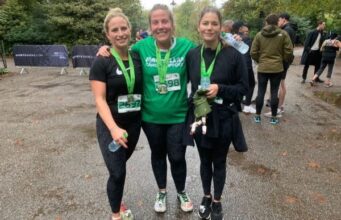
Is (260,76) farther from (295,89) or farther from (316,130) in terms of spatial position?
(295,89)

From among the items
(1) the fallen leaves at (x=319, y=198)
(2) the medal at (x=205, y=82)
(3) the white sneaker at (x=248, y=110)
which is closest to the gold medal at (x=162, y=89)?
(2) the medal at (x=205, y=82)

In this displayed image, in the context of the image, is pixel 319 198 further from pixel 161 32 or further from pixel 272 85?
pixel 272 85

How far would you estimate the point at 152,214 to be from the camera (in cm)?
355

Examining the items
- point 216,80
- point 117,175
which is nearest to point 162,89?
point 216,80

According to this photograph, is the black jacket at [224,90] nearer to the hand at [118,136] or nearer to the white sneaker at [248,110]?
the hand at [118,136]

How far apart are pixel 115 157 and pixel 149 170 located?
1.71 metres

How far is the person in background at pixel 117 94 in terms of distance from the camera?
286cm

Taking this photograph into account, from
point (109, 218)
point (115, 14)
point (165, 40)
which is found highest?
point (115, 14)

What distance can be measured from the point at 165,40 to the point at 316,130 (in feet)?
14.6

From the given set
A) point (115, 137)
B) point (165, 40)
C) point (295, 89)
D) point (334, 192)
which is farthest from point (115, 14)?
point (295, 89)

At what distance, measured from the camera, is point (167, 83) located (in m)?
3.12

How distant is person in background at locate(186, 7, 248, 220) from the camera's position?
2.92 meters

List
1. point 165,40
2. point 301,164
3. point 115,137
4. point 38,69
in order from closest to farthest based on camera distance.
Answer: point 115,137 < point 165,40 < point 301,164 < point 38,69

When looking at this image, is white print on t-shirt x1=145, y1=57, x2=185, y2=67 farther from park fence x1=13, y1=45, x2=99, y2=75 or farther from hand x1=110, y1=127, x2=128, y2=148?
park fence x1=13, y1=45, x2=99, y2=75
